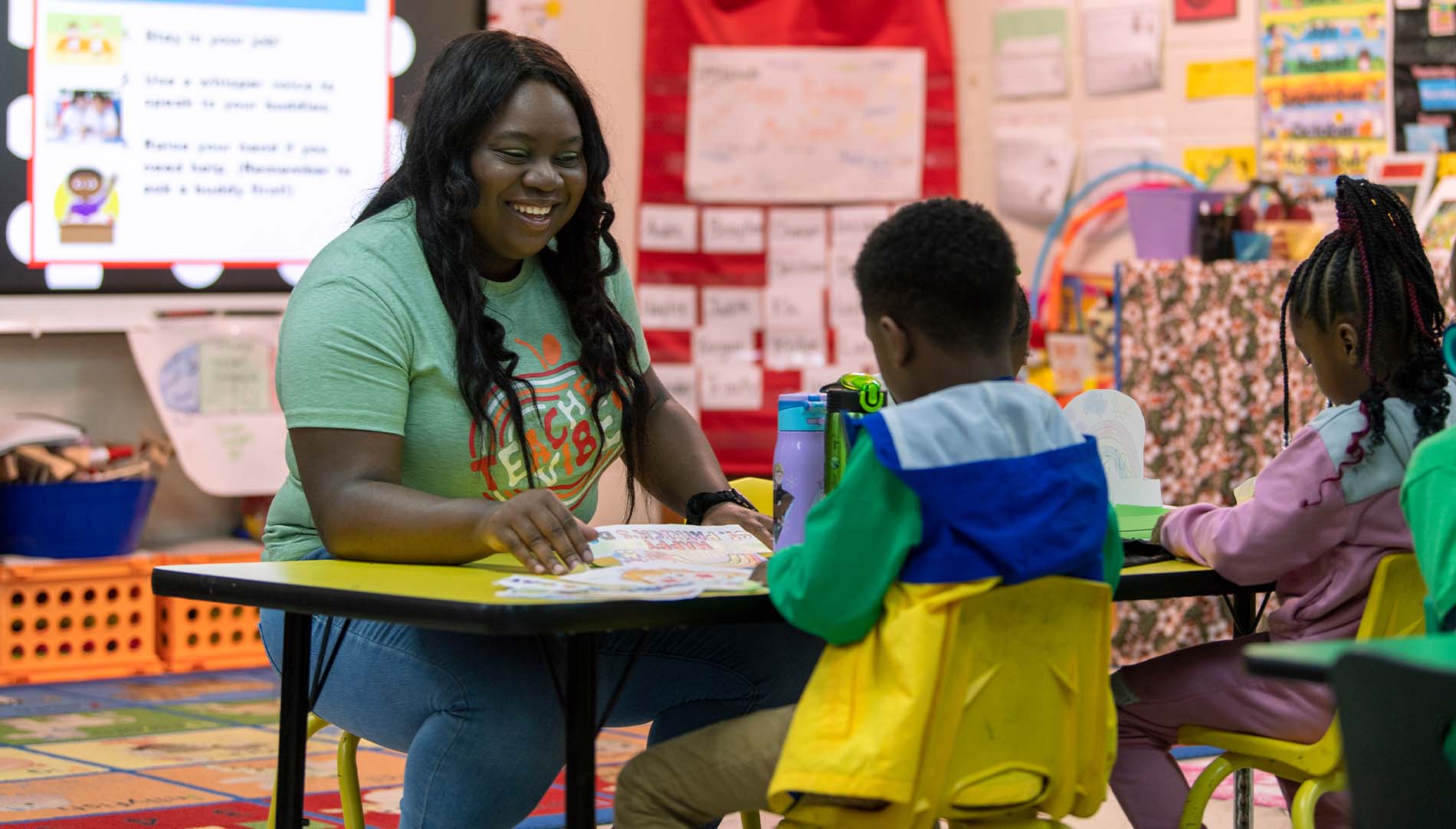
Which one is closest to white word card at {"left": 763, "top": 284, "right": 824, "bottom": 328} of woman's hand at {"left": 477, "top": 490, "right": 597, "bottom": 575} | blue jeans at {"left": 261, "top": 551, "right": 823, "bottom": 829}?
blue jeans at {"left": 261, "top": 551, "right": 823, "bottom": 829}

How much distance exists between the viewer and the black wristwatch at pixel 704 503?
220 centimetres

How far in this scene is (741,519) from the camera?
2125mm

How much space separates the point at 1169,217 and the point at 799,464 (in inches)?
95.6

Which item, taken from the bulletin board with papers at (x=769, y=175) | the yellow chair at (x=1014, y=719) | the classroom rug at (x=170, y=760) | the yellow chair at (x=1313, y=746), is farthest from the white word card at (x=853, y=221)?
the yellow chair at (x=1014, y=719)

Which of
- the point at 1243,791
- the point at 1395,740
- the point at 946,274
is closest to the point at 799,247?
the point at 1243,791

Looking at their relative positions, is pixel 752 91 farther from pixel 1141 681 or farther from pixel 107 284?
pixel 1141 681

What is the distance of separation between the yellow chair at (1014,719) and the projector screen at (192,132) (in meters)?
2.77

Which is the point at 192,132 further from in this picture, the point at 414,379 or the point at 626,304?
the point at 414,379

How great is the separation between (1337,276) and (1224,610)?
2014 mm

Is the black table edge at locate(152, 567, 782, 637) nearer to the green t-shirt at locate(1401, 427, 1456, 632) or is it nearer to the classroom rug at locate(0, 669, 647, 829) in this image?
the green t-shirt at locate(1401, 427, 1456, 632)

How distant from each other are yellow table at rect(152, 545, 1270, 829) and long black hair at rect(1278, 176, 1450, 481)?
306mm

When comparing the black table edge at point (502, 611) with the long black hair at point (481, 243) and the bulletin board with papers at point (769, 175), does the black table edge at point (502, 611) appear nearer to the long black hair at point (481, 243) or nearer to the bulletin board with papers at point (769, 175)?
the long black hair at point (481, 243)

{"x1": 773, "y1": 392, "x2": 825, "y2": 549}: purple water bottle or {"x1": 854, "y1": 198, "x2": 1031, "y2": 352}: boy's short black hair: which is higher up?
{"x1": 854, "y1": 198, "x2": 1031, "y2": 352}: boy's short black hair

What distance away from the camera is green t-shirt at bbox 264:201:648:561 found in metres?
1.91
